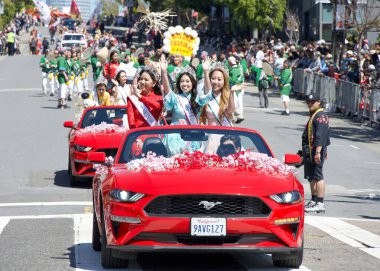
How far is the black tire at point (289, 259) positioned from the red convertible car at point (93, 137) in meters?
8.64

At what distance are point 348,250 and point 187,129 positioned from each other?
2.15 metres

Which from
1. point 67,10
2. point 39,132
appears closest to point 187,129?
point 39,132

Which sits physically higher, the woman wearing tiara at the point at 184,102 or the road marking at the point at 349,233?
the woman wearing tiara at the point at 184,102

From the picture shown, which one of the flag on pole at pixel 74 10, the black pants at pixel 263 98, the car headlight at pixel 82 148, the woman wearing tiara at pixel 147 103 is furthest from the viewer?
the flag on pole at pixel 74 10

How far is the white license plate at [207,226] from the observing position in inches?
390

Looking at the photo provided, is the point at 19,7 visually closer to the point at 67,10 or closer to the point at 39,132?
the point at 67,10

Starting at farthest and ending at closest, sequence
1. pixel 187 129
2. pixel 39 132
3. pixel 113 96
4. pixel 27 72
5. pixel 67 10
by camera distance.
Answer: pixel 67 10, pixel 27 72, pixel 39 132, pixel 113 96, pixel 187 129

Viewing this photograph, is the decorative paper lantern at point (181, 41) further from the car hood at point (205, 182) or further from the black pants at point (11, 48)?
the black pants at point (11, 48)

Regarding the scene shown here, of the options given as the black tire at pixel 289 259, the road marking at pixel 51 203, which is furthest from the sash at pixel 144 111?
the black tire at pixel 289 259

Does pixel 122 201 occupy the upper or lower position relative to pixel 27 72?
upper

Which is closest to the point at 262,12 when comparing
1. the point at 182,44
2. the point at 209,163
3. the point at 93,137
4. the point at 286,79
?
the point at 286,79

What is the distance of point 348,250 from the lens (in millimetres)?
12070

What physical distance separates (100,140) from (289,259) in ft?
29.8

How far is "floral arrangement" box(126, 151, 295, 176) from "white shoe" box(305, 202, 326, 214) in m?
5.52
